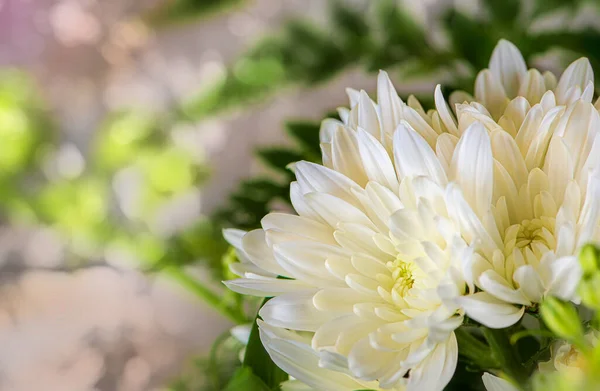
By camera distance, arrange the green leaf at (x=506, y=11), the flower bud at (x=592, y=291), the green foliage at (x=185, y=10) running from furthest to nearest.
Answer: the green foliage at (x=185, y=10) → the green leaf at (x=506, y=11) → the flower bud at (x=592, y=291)

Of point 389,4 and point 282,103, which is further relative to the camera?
point 282,103

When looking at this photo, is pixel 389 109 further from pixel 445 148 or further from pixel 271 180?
pixel 271 180

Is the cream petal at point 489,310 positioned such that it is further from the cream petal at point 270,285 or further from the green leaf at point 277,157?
the green leaf at point 277,157

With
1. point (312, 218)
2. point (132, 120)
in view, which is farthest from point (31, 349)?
point (312, 218)

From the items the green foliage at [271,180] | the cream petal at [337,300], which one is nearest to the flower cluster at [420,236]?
the cream petal at [337,300]

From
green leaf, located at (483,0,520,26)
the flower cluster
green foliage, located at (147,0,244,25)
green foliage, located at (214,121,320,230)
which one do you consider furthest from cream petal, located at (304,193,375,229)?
green foliage, located at (147,0,244,25)

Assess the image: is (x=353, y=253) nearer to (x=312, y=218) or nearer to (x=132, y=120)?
(x=312, y=218)

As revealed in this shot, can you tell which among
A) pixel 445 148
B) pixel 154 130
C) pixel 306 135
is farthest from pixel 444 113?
pixel 154 130
